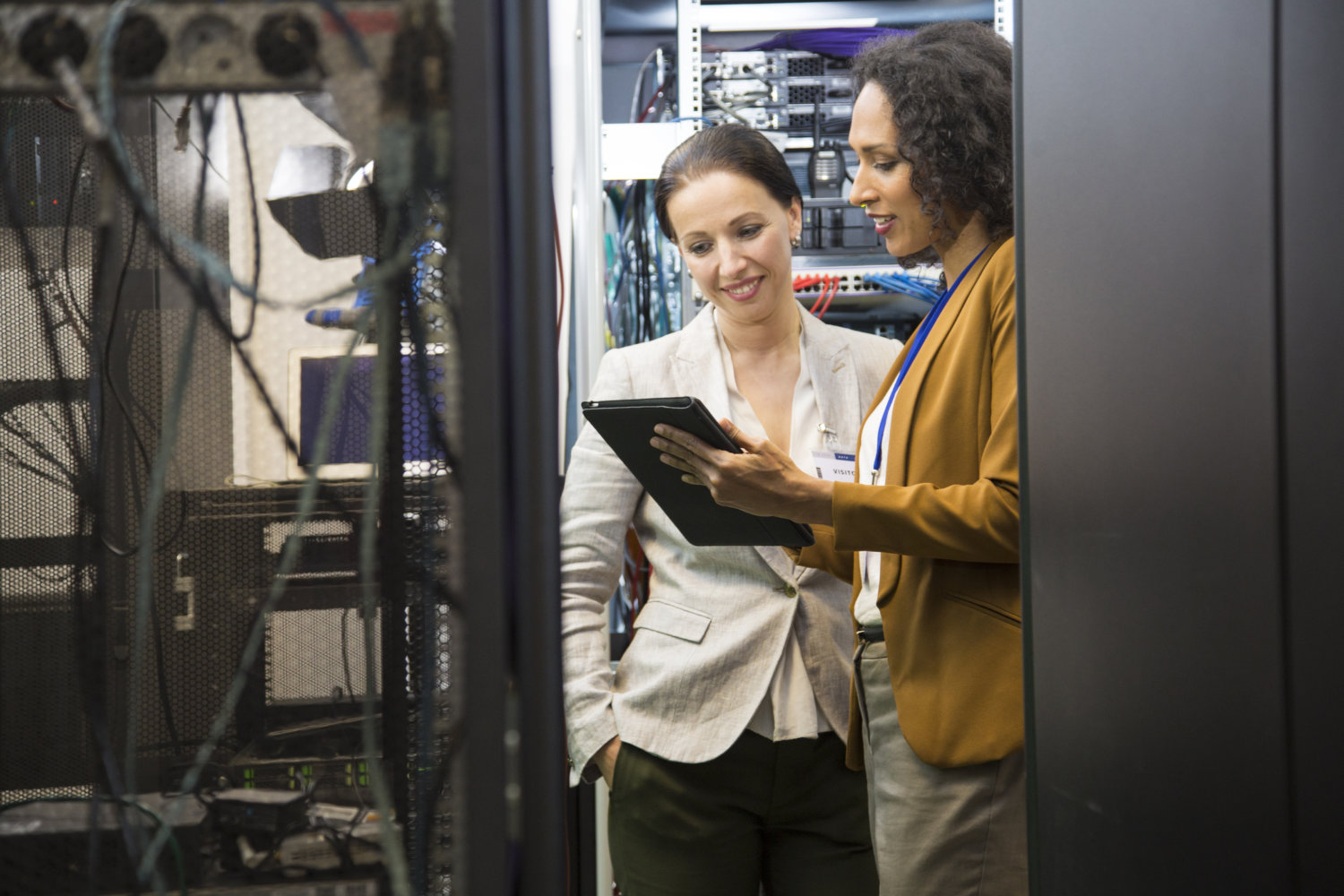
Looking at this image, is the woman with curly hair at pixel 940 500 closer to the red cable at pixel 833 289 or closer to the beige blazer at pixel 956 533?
the beige blazer at pixel 956 533

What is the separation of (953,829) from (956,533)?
12.0 inches

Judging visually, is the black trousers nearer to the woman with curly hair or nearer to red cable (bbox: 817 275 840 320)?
the woman with curly hair

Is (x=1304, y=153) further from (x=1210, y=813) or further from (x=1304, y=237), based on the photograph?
(x=1210, y=813)

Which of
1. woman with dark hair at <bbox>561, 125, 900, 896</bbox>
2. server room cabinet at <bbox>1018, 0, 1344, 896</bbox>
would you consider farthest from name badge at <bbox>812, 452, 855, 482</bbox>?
server room cabinet at <bbox>1018, 0, 1344, 896</bbox>

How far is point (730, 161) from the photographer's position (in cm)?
149

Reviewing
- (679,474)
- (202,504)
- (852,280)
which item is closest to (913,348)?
(679,474)

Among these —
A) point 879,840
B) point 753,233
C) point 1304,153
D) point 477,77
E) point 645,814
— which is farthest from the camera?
point 753,233

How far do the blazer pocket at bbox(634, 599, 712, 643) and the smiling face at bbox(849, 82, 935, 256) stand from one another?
1.80ft

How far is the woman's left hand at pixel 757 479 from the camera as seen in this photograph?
1.10 metres

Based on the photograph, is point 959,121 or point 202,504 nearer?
point 202,504

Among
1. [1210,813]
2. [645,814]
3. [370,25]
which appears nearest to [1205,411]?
[1210,813]

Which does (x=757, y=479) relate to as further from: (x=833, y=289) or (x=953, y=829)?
(x=833, y=289)

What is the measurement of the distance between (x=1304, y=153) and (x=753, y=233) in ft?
3.02

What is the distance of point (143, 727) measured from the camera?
25.2 inches
